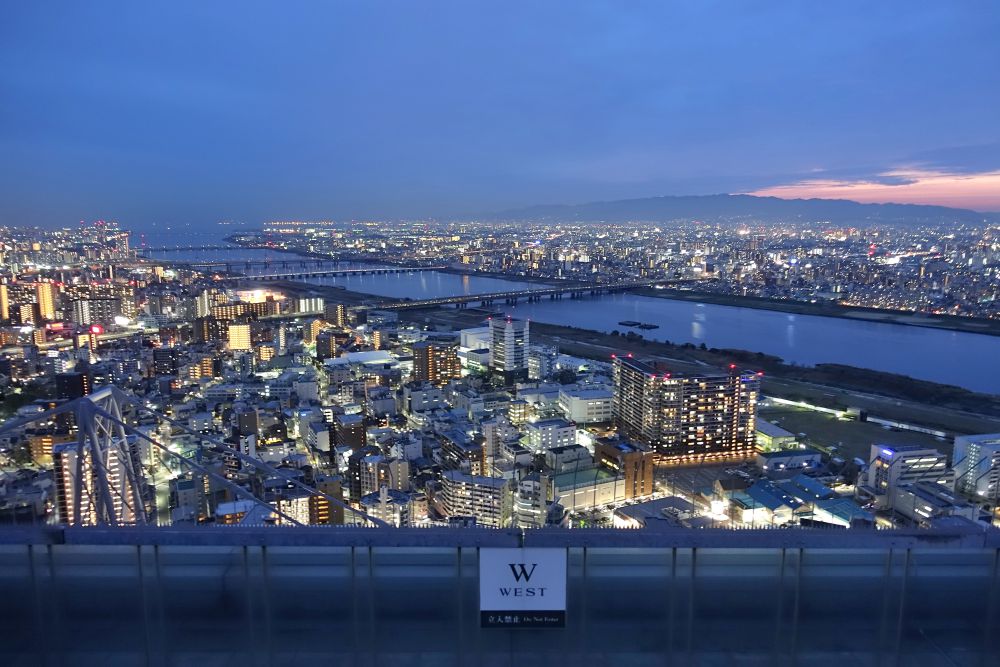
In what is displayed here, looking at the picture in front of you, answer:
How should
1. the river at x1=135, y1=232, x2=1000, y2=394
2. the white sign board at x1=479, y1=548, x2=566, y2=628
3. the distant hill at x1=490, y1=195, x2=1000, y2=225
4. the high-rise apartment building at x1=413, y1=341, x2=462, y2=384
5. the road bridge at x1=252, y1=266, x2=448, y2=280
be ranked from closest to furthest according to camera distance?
the white sign board at x1=479, y1=548, x2=566, y2=628
the high-rise apartment building at x1=413, y1=341, x2=462, y2=384
the river at x1=135, y1=232, x2=1000, y2=394
the road bridge at x1=252, y1=266, x2=448, y2=280
the distant hill at x1=490, y1=195, x2=1000, y2=225

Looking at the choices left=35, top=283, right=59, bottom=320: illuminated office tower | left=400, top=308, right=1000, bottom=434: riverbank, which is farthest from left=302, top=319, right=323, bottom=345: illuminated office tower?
left=35, top=283, right=59, bottom=320: illuminated office tower

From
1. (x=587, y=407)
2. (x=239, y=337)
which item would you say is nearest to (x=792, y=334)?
(x=587, y=407)

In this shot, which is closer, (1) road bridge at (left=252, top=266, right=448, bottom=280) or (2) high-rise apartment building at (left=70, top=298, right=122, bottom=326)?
(2) high-rise apartment building at (left=70, top=298, right=122, bottom=326)

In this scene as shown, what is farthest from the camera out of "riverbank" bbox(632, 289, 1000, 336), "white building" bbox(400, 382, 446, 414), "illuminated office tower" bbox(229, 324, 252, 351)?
"riverbank" bbox(632, 289, 1000, 336)

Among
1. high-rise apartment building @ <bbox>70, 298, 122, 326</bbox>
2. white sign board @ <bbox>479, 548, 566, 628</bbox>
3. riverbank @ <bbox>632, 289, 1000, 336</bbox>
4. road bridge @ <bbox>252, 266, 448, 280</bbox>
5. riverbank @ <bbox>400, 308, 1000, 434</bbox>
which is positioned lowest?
riverbank @ <bbox>400, 308, 1000, 434</bbox>

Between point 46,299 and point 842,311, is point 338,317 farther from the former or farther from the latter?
point 842,311

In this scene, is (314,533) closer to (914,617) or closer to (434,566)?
(434,566)

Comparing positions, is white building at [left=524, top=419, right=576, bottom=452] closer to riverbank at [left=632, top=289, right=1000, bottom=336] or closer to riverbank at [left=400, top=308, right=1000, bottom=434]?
riverbank at [left=400, top=308, right=1000, bottom=434]
